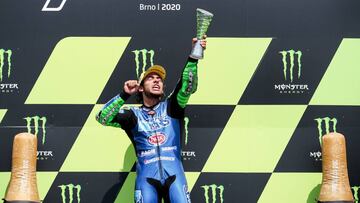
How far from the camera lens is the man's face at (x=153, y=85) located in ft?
11.0

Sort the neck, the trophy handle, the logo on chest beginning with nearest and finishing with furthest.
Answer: the trophy handle
the logo on chest
the neck

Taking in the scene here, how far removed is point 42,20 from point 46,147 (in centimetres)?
84

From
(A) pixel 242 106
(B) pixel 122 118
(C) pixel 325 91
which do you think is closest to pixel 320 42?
(C) pixel 325 91

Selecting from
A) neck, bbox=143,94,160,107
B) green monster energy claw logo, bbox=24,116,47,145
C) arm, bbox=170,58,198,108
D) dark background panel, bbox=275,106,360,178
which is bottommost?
dark background panel, bbox=275,106,360,178

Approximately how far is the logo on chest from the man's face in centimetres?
25

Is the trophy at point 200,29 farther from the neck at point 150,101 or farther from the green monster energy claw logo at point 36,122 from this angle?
the green monster energy claw logo at point 36,122

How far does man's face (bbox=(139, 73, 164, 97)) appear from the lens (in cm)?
A: 335

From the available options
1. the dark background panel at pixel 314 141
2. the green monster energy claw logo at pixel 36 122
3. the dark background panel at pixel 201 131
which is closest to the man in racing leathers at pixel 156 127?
the dark background panel at pixel 201 131

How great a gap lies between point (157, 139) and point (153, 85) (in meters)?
0.33

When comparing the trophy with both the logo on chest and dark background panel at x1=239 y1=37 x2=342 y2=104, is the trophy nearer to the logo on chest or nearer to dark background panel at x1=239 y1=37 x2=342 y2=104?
the logo on chest

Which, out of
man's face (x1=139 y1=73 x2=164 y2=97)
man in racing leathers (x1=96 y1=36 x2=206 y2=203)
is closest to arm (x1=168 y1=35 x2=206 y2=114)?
man in racing leathers (x1=96 y1=36 x2=206 y2=203)

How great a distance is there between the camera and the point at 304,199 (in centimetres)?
362

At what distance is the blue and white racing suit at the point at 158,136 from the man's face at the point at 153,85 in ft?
0.30

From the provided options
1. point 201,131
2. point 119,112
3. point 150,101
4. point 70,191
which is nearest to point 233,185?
point 201,131
